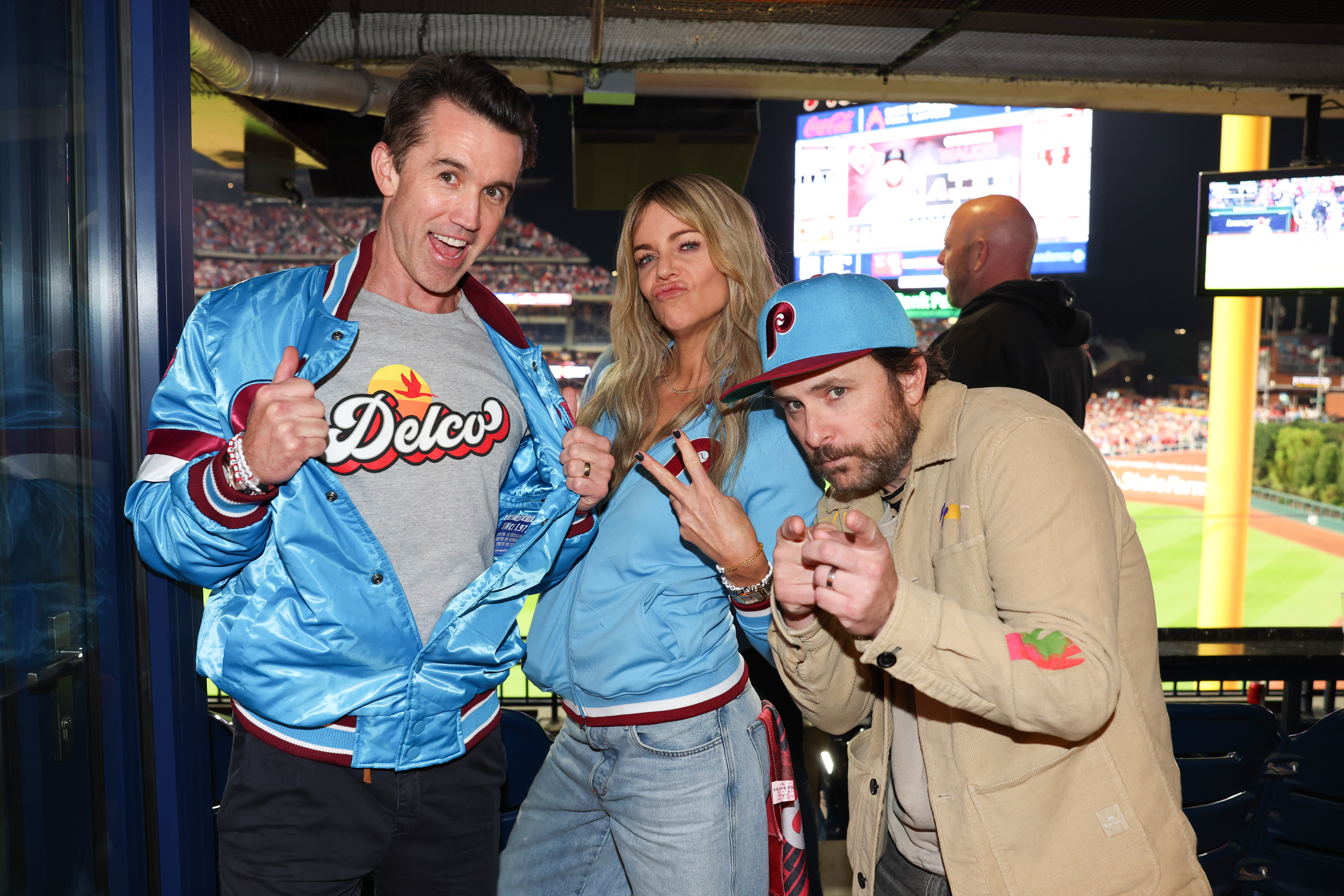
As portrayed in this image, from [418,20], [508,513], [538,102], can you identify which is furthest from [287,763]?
[538,102]

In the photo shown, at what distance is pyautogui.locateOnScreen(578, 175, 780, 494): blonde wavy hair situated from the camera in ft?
6.35

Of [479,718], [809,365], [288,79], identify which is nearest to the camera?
[809,365]

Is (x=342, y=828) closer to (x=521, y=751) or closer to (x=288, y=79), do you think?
(x=521, y=751)

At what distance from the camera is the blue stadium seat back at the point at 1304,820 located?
236cm

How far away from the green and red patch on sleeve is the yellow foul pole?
316 inches

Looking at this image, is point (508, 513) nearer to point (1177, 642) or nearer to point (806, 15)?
point (806, 15)

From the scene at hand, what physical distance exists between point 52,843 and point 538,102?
20.8m

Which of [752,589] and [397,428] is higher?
[397,428]

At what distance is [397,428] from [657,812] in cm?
87

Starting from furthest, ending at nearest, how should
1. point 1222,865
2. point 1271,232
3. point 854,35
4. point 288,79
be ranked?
point 1271,232 → point 288,79 → point 854,35 → point 1222,865

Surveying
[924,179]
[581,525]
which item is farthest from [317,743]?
[924,179]

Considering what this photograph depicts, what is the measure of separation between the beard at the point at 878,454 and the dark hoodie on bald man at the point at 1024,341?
177 cm

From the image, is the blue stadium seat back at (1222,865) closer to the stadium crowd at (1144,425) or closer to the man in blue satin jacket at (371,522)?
the man in blue satin jacket at (371,522)

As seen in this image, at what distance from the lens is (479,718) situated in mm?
1632
